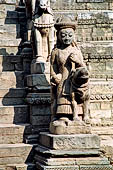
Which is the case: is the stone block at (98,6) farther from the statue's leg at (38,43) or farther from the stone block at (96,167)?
the stone block at (96,167)

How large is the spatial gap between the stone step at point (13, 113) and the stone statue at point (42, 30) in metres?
1.60

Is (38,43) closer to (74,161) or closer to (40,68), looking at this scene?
(40,68)

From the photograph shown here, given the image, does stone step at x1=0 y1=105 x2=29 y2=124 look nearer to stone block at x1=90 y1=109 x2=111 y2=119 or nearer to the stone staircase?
the stone staircase

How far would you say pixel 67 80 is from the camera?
817 centimetres

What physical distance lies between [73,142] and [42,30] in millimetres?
3805

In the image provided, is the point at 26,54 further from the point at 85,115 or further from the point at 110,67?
the point at 85,115

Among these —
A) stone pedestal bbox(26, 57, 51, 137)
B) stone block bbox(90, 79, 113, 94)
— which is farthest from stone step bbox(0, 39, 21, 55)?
stone block bbox(90, 79, 113, 94)

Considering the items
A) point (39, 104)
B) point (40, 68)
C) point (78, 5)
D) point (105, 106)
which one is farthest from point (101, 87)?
point (78, 5)

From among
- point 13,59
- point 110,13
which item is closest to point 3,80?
point 13,59

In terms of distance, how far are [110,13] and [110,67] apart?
246cm

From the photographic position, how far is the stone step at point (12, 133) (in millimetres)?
8719

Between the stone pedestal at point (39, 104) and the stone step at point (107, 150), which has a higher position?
the stone pedestal at point (39, 104)

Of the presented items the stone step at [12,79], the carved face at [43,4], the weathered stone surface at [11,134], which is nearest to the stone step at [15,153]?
the weathered stone surface at [11,134]

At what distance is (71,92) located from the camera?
8.02 meters
